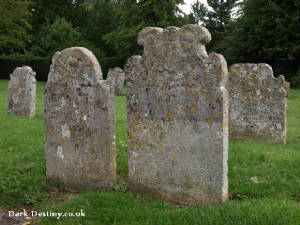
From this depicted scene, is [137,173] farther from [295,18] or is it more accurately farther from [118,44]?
[118,44]

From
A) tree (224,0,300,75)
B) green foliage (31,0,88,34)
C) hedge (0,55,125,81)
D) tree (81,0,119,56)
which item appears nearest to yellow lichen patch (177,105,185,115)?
tree (224,0,300,75)

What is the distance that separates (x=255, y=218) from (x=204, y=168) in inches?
39.7

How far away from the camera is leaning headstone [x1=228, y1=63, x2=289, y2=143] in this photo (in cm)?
916

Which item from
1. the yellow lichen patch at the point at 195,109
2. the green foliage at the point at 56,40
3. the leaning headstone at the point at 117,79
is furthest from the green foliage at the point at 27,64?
the yellow lichen patch at the point at 195,109

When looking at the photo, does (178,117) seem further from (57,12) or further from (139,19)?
(57,12)

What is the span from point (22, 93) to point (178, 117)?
9.19 metres

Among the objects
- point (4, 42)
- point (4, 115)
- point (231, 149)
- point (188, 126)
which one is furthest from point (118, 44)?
point (188, 126)

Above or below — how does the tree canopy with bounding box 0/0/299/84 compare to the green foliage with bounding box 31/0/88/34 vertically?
below

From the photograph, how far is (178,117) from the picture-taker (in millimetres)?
5113

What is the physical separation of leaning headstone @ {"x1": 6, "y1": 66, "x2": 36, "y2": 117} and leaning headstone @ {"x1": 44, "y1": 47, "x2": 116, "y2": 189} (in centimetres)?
708

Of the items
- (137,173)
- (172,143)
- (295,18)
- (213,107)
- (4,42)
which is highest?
(295,18)

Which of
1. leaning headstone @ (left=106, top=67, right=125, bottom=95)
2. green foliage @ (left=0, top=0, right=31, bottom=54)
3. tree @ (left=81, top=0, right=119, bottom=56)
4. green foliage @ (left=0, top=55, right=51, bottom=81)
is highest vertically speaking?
tree @ (left=81, top=0, right=119, bottom=56)

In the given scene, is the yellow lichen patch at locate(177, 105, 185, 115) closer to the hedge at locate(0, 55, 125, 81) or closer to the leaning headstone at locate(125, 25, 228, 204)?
the leaning headstone at locate(125, 25, 228, 204)

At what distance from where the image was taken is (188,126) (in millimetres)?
5031
